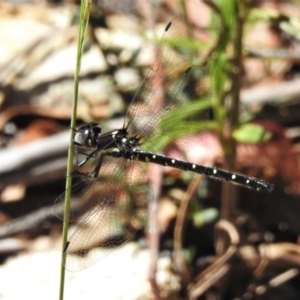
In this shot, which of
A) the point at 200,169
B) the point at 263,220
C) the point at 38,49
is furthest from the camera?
the point at 38,49

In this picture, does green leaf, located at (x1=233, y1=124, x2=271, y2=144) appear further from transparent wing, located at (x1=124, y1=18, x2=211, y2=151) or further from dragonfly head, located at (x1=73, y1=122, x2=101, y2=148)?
dragonfly head, located at (x1=73, y1=122, x2=101, y2=148)

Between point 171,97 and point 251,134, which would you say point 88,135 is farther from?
point 251,134

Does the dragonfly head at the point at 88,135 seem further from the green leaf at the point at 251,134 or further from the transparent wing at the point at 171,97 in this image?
the green leaf at the point at 251,134

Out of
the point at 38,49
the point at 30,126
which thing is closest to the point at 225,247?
the point at 30,126

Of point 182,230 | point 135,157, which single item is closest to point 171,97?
point 135,157

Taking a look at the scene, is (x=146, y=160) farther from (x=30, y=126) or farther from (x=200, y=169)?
(x=30, y=126)

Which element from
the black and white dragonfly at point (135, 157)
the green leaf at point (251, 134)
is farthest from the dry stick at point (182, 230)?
the green leaf at point (251, 134)
